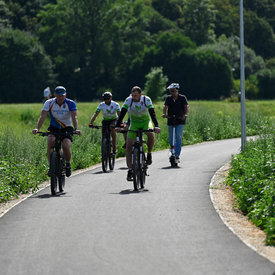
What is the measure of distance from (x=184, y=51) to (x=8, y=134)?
74.9 m

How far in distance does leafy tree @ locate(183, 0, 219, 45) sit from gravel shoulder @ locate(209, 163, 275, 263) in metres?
91.2

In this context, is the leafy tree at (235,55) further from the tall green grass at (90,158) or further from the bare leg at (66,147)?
the bare leg at (66,147)

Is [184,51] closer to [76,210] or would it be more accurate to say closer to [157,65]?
[157,65]

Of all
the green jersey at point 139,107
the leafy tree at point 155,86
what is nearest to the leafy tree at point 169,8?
the leafy tree at point 155,86

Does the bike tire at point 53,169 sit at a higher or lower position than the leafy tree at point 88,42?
lower

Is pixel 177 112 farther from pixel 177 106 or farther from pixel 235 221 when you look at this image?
pixel 235 221

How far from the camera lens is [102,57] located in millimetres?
85250

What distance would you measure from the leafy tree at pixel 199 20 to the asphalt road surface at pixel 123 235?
91735mm

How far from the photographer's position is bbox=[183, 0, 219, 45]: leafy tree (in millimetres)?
103625

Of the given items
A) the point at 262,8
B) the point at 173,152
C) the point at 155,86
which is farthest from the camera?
the point at 262,8

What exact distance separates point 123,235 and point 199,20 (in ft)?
321

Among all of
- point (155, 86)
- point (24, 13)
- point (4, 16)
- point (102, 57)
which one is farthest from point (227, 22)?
point (155, 86)

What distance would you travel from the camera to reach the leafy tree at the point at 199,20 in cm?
10362

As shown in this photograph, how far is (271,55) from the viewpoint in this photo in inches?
4409
